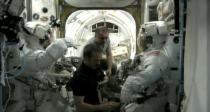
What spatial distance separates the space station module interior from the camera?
2.95m

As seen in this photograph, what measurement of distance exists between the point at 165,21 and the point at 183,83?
4.81ft

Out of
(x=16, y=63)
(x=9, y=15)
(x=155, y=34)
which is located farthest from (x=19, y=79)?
(x=155, y=34)

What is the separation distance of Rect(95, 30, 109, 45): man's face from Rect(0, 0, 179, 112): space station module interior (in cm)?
55

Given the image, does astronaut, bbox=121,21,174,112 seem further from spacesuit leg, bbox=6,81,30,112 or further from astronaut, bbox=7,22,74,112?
spacesuit leg, bbox=6,81,30,112

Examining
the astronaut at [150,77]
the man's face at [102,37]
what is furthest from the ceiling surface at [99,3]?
the astronaut at [150,77]

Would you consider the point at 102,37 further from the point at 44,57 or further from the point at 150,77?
the point at 150,77

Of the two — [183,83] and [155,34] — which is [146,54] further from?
[183,83]

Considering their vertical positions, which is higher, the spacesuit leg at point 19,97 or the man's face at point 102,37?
the man's face at point 102,37

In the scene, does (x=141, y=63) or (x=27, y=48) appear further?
(x=27, y=48)

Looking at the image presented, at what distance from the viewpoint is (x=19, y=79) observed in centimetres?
343

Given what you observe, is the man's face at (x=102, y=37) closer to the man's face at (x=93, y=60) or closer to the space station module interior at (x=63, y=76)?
the space station module interior at (x=63, y=76)

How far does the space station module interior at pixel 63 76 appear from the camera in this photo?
9.66 feet

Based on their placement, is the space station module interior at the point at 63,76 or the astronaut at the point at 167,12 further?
the astronaut at the point at 167,12

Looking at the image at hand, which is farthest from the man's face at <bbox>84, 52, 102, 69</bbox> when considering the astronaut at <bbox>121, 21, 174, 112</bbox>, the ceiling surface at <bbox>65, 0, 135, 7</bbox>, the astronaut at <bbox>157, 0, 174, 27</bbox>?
the ceiling surface at <bbox>65, 0, 135, 7</bbox>
